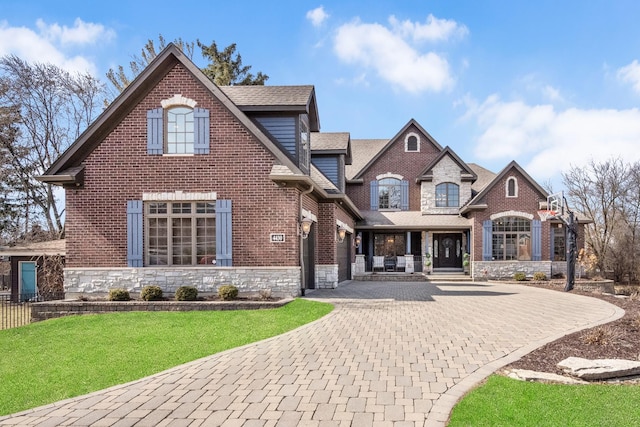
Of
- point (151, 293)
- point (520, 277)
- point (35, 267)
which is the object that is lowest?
point (520, 277)

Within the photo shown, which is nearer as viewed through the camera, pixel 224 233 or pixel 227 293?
pixel 227 293

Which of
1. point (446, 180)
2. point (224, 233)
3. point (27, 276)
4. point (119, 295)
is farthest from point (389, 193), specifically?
point (27, 276)

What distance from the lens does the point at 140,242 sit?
13.5 m

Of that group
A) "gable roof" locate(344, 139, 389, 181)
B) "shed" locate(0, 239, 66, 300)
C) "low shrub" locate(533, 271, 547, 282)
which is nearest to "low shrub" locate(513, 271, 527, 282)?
"low shrub" locate(533, 271, 547, 282)

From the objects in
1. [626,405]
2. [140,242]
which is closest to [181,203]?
[140,242]

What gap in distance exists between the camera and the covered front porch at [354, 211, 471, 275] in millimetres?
25094

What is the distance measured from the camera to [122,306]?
471 inches

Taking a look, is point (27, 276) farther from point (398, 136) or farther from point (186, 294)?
point (398, 136)

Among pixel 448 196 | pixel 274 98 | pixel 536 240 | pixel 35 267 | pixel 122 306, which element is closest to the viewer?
pixel 122 306

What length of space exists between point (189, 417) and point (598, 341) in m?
6.42

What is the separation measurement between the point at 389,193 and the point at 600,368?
22.1m

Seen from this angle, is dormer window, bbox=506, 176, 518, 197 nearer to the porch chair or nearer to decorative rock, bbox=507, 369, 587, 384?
the porch chair

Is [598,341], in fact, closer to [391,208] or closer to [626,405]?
[626,405]

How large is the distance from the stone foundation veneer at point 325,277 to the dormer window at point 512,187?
1078 cm
